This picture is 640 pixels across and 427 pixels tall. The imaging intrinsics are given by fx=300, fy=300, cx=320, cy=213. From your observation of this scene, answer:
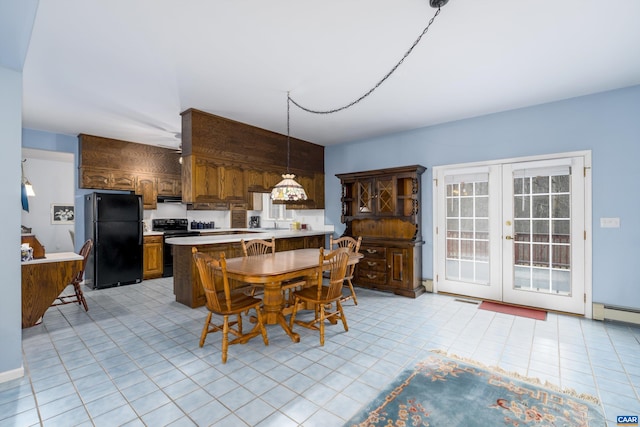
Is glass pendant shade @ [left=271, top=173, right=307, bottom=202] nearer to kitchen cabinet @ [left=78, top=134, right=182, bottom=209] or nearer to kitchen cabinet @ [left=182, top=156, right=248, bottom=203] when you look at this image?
kitchen cabinet @ [left=182, top=156, right=248, bottom=203]

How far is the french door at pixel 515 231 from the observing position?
3.71 m

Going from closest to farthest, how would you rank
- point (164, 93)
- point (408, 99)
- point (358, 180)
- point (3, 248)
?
point (3, 248)
point (164, 93)
point (408, 99)
point (358, 180)

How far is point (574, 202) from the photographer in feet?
12.1

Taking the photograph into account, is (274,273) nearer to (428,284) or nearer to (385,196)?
(385,196)

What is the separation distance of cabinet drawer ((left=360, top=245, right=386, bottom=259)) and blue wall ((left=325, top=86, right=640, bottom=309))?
1724mm

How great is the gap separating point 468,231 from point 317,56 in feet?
11.0

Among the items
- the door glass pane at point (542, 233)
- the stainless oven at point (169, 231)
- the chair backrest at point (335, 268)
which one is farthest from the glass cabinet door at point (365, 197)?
the stainless oven at point (169, 231)

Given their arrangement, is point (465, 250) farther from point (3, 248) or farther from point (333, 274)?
point (3, 248)

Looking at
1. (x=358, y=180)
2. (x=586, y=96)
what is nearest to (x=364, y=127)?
(x=358, y=180)

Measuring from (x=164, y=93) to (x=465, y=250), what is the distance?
15.1 ft

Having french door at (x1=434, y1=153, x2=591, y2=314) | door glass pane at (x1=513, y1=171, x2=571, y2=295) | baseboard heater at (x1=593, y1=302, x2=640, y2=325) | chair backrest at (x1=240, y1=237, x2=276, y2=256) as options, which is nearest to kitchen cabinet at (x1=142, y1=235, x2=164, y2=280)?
chair backrest at (x1=240, y1=237, x2=276, y2=256)

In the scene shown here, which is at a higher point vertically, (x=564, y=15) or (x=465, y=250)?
(x=564, y=15)

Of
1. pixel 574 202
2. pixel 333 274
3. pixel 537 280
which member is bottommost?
pixel 537 280

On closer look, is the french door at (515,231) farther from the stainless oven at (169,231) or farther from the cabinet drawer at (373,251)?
the stainless oven at (169,231)
